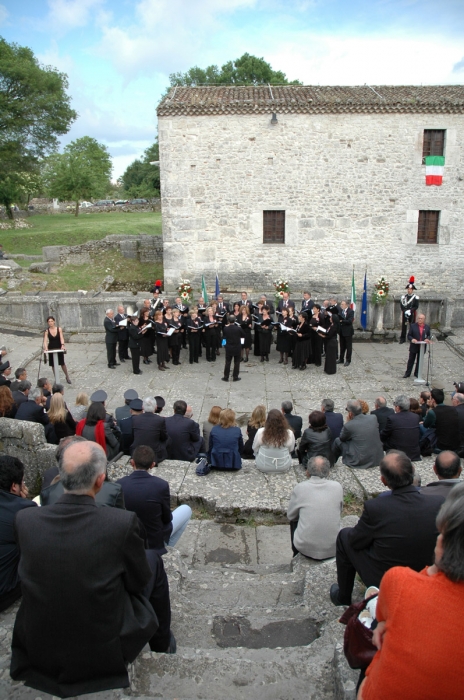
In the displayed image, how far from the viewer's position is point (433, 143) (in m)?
19.5

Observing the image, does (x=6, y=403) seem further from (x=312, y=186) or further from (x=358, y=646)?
(x=312, y=186)

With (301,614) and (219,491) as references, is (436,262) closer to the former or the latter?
(219,491)

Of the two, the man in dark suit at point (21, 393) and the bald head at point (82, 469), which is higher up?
the bald head at point (82, 469)

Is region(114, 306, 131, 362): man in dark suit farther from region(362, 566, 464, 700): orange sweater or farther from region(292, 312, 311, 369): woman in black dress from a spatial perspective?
region(362, 566, 464, 700): orange sweater

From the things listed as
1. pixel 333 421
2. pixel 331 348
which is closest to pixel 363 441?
pixel 333 421

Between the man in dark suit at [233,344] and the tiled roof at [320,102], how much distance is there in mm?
9858

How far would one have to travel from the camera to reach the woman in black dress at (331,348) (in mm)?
13188

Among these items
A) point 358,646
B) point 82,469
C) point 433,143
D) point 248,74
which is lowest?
point 358,646

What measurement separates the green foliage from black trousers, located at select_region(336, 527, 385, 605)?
46.5 m

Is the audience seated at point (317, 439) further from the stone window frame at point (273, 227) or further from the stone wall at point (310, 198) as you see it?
the stone window frame at point (273, 227)

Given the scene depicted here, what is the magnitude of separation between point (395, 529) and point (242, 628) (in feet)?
4.33

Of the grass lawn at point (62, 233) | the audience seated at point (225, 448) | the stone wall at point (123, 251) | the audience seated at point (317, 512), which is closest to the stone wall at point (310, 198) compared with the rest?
the stone wall at point (123, 251)

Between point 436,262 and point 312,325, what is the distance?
9.46 metres

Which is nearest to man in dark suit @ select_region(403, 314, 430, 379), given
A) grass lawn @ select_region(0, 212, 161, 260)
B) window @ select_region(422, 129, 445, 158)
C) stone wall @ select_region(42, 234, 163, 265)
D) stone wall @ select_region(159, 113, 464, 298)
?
stone wall @ select_region(159, 113, 464, 298)
